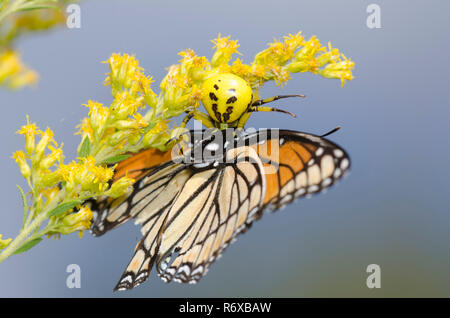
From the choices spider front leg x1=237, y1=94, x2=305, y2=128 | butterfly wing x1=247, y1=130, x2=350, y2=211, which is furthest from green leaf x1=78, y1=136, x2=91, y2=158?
butterfly wing x1=247, y1=130, x2=350, y2=211

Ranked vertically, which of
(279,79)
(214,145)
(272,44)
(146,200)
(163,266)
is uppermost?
(272,44)

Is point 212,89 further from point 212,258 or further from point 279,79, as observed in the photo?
point 212,258

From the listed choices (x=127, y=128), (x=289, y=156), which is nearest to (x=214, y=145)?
(x=289, y=156)

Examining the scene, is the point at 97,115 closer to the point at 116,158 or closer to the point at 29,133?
the point at 116,158

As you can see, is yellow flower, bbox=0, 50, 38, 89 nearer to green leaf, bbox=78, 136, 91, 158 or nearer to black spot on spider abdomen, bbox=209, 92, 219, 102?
green leaf, bbox=78, 136, 91, 158

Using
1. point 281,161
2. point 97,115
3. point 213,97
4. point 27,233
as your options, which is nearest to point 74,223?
point 27,233
